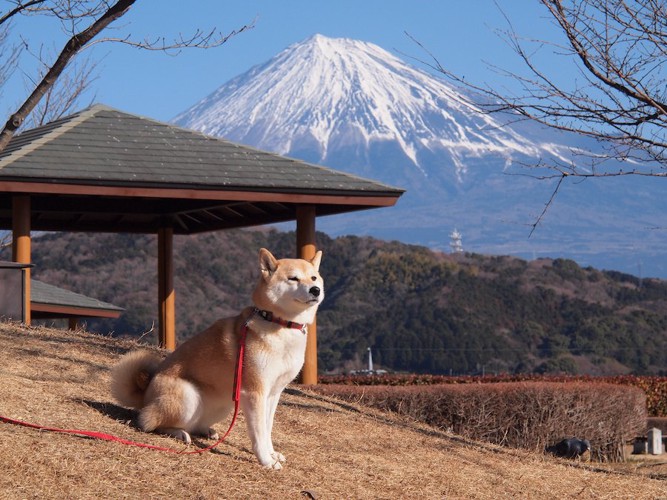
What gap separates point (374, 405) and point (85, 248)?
50620 mm

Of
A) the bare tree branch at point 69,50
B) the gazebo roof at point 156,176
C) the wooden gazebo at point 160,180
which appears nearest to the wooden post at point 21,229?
the wooden gazebo at point 160,180

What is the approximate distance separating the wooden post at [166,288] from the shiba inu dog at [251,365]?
9499mm

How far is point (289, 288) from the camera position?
7215mm

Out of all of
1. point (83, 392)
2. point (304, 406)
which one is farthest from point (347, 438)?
point (83, 392)

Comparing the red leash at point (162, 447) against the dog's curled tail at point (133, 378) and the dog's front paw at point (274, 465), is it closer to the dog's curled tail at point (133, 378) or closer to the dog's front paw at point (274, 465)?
the dog's front paw at point (274, 465)

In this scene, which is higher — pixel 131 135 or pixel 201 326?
pixel 131 135

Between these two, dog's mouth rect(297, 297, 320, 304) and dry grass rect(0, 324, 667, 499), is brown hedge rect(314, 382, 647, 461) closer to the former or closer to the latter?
dry grass rect(0, 324, 667, 499)

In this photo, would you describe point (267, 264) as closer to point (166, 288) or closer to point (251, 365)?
point (251, 365)

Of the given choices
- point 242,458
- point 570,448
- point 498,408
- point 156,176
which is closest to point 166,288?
point 156,176

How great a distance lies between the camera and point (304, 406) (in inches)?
451

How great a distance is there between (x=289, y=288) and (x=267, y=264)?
0.79 ft

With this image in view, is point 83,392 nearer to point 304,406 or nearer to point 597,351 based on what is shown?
point 304,406

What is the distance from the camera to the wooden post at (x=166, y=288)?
1761cm

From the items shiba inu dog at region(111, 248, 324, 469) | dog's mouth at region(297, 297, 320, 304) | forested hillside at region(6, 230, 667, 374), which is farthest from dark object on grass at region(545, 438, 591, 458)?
forested hillside at region(6, 230, 667, 374)
